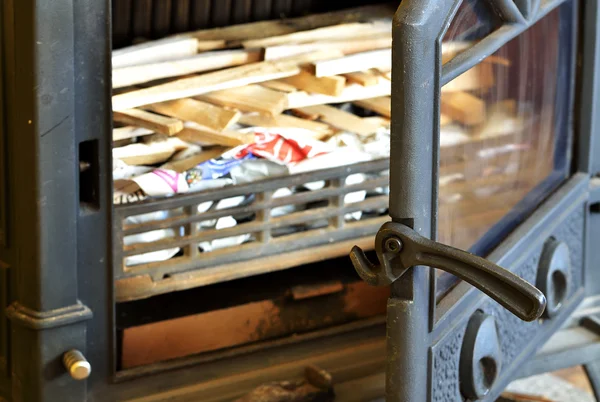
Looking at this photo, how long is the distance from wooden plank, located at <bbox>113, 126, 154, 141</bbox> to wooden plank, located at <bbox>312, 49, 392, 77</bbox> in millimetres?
349

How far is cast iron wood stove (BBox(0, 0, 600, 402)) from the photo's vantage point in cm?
116

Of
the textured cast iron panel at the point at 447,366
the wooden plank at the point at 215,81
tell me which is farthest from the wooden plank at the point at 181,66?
the textured cast iron panel at the point at 447,366

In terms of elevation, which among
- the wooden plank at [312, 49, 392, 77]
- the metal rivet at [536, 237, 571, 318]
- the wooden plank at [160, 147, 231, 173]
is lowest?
the metal rivet at [536, 237, 571, 318]

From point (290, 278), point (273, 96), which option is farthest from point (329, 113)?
point (290, 278)

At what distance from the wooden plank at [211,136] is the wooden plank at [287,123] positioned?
0.29ft

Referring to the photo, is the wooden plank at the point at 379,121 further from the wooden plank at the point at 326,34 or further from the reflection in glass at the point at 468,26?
the reflection in glass at the point at 468,26

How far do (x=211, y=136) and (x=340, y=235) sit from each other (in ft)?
1.07

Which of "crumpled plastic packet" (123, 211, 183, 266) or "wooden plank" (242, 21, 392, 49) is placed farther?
"wooden plank" (242, 21, 392, 49)

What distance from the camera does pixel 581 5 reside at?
1.66 meters

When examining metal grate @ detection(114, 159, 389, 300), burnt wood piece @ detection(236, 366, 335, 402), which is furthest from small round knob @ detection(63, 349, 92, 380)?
burnt wood piece @ detection(236, 366, 335, 402)

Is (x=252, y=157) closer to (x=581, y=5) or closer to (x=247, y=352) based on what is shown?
(x=247, y=352)

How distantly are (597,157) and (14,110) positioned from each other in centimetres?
113

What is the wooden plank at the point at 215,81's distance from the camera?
1.59 m

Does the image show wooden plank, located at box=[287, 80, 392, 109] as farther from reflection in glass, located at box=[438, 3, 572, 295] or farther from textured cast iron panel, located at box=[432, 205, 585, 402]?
textured cast iron panel, located at box=[432, 205, 585, 402]
